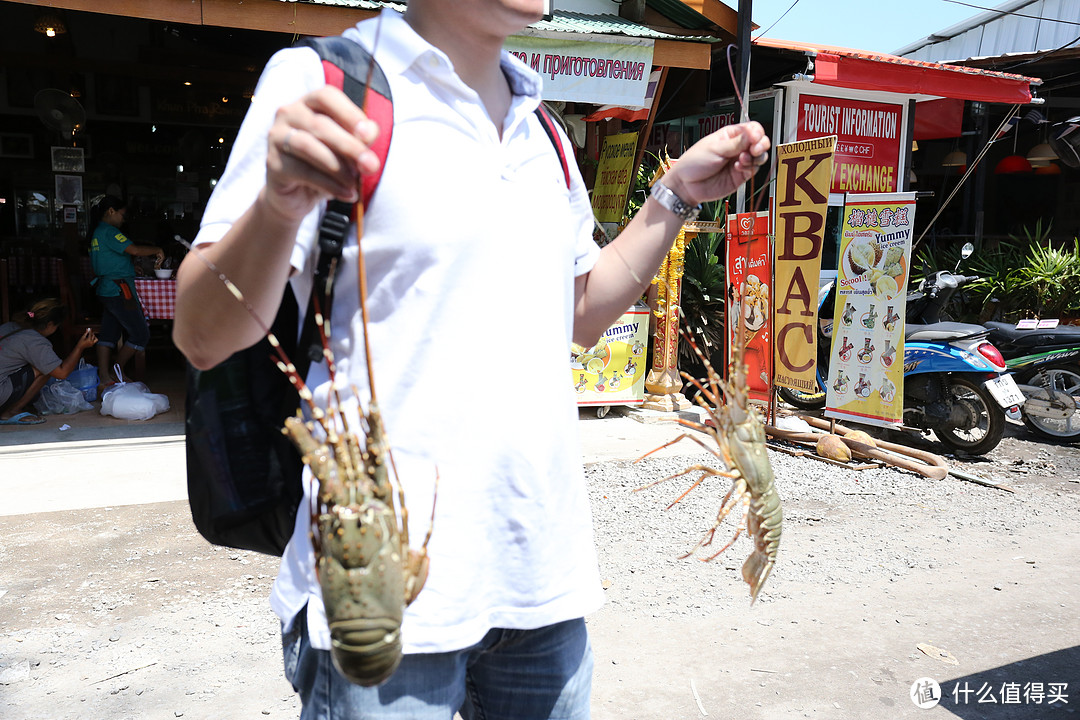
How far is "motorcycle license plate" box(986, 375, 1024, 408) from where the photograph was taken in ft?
20.4

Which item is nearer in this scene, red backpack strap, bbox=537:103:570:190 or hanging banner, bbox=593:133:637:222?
red backpack strap, bbox=537:103:570:190

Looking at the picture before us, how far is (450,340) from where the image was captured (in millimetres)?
1201

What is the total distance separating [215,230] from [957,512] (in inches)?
214

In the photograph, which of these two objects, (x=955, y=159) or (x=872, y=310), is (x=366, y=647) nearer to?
(x=872, y=310)

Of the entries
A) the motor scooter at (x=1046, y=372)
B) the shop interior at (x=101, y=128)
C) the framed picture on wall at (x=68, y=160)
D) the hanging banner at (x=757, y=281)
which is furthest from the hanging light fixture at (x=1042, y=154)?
the framed picture on wall at (x=68, y=160)

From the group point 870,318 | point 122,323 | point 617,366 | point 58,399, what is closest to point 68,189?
point 122,323

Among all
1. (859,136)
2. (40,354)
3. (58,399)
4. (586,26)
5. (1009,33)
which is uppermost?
(1009,33)

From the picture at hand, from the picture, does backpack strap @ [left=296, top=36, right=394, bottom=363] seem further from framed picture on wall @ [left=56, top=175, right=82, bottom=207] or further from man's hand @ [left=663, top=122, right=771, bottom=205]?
framed picture on wall @ [left=56, top=175, right=82, bottom=207]

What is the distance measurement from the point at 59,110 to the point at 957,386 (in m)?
10.4

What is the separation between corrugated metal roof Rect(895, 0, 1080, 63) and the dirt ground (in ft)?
31.7

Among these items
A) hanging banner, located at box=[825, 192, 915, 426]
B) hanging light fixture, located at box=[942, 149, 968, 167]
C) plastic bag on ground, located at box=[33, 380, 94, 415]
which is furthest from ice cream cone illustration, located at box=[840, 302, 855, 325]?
hanging light fixture, located at box=[942, 149, 968, 167]

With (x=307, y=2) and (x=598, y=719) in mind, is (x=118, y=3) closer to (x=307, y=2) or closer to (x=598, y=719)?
(x=307, y=2)

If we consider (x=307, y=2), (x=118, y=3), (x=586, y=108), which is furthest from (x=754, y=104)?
(x=118, y=3)

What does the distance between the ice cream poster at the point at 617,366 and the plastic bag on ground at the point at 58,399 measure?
14.9ft
